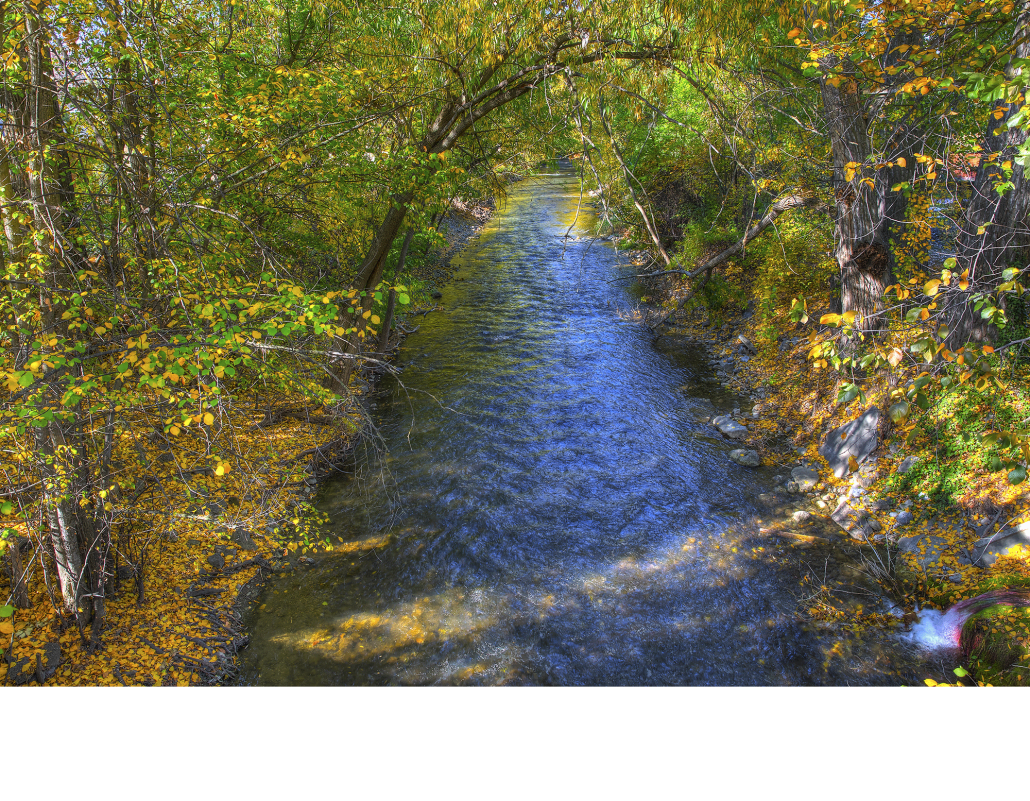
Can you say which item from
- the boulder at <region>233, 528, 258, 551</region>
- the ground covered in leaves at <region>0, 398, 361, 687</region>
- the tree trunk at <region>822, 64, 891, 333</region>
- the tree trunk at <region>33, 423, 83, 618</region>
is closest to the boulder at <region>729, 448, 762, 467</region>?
the tree trunk at <region>822, 64, 891, 333</region>

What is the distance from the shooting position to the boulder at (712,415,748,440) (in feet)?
31.2

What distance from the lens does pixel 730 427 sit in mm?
9664

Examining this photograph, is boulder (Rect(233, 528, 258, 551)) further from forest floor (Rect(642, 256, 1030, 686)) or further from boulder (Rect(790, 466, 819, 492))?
boulder (Rect(790, 466, 819, 492))

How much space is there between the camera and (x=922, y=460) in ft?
22.5

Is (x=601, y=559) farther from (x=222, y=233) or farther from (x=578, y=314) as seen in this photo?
(x=578, y=314)

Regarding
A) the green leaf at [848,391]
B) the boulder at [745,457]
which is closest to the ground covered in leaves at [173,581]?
the green leaf at [848,391]

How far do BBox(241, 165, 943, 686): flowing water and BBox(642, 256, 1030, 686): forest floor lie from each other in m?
0.57

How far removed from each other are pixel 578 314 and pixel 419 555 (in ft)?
31.6

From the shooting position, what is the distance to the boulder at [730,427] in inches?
375

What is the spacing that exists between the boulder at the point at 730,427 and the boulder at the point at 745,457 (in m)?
0.55

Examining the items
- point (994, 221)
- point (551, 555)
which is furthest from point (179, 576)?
point (994, 221)

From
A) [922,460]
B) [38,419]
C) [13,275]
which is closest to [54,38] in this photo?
[13,275]
